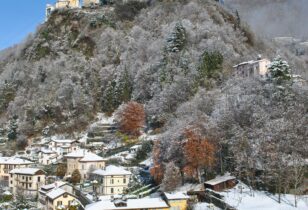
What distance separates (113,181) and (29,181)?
41.4 feet

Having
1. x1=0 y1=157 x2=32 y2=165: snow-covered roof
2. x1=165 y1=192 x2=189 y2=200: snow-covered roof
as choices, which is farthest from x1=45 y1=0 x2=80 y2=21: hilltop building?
x1=165 y1=192 x2=189 y2=200: snow-covered roof

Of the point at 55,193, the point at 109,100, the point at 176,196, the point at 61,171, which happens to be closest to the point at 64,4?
the point at 109,100

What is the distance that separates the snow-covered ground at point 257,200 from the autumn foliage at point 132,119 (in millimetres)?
30898

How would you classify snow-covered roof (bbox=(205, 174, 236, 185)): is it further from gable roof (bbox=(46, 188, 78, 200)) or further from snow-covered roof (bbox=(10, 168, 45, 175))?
snow-covered roof (bbox=(10, 168, 45, 175))

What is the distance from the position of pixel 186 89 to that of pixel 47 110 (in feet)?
105

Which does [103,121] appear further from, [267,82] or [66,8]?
[66,8]

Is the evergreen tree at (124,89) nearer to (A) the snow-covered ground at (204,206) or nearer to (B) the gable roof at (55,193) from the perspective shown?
(B) the gable roof at (55,193)

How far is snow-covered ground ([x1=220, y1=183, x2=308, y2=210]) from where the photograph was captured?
136 ft

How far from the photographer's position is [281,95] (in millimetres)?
55250

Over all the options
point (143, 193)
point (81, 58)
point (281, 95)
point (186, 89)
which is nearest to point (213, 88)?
point (186, 89)

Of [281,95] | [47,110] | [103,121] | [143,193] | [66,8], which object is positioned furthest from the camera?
[66,8]

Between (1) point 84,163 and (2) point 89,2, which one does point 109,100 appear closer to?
(1) point 84,163

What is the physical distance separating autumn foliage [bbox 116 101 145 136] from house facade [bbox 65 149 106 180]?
11682mm

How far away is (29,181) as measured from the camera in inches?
2409
